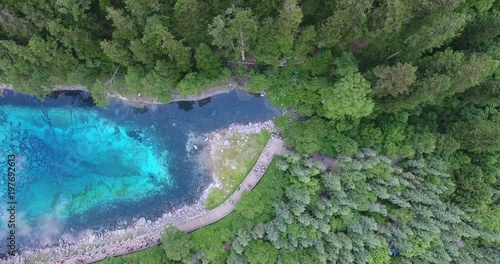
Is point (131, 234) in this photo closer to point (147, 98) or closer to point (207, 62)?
point (147, 98)

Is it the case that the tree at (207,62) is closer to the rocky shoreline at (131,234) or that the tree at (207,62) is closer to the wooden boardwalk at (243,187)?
the rocky shoreline at (131,234)

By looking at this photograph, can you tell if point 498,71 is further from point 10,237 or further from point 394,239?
point 10,237

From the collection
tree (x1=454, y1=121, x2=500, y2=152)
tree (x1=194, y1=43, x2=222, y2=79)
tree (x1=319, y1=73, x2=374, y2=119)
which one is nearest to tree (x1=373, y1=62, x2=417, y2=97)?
tree (x1=319, y1=73, x2=374, y2=119)

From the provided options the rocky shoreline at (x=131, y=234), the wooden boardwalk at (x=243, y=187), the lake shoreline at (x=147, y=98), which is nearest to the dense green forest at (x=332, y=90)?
the wooden boardwalk at (x=243, y=187)

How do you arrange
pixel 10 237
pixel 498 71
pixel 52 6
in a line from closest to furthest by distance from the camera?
1. pixel 52 6
2. pixel 498 71
3. pixel 10 237

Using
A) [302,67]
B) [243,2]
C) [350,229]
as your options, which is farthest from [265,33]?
[350,229]

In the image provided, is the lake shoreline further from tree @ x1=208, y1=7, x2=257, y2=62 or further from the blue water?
tree @ x1=208, y1=7, x2=257, y2=62
